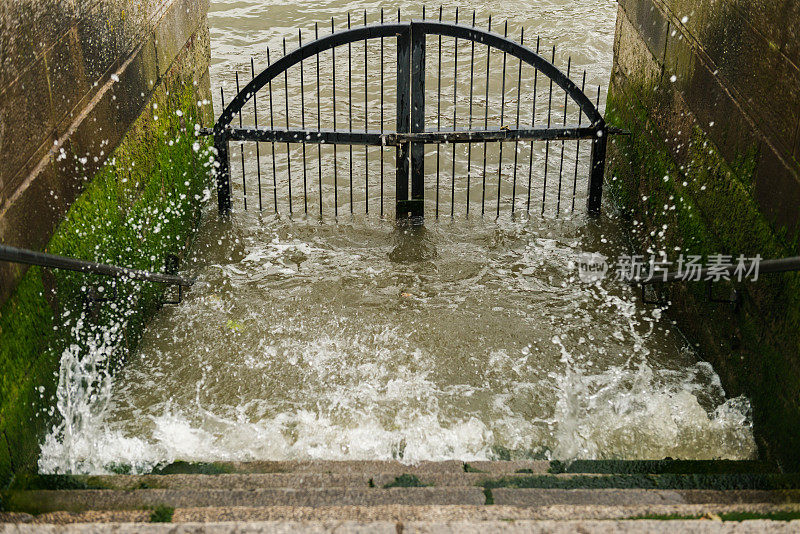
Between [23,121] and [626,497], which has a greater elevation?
[23,121]

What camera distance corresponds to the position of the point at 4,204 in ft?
13.2

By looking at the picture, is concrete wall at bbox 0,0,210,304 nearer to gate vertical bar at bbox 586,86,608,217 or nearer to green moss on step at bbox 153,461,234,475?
green moss on step at bbox 153,461,234,475

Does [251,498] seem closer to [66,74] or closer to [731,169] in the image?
[66,74]

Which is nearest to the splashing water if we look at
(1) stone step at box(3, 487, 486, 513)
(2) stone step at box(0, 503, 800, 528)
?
(1) stone step at box(3, 487, 486, 513)

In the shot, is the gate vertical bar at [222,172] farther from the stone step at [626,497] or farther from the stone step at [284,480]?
the stone step at [626,497]

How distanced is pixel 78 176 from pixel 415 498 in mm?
2941

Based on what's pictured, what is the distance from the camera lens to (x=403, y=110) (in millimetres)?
7211

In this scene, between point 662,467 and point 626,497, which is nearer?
point 626,497

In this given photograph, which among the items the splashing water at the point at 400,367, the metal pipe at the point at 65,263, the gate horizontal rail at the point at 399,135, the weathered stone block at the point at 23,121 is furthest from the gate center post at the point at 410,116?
the weathered stone block at the point at 23,121

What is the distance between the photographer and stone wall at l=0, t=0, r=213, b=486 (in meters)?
4.12

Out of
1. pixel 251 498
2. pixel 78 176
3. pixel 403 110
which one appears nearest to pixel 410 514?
pixel 251 498

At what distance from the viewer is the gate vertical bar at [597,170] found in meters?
7.37

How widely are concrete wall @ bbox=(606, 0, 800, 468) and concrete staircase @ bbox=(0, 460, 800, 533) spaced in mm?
629

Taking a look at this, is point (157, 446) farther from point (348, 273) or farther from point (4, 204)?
point (348, 273)
